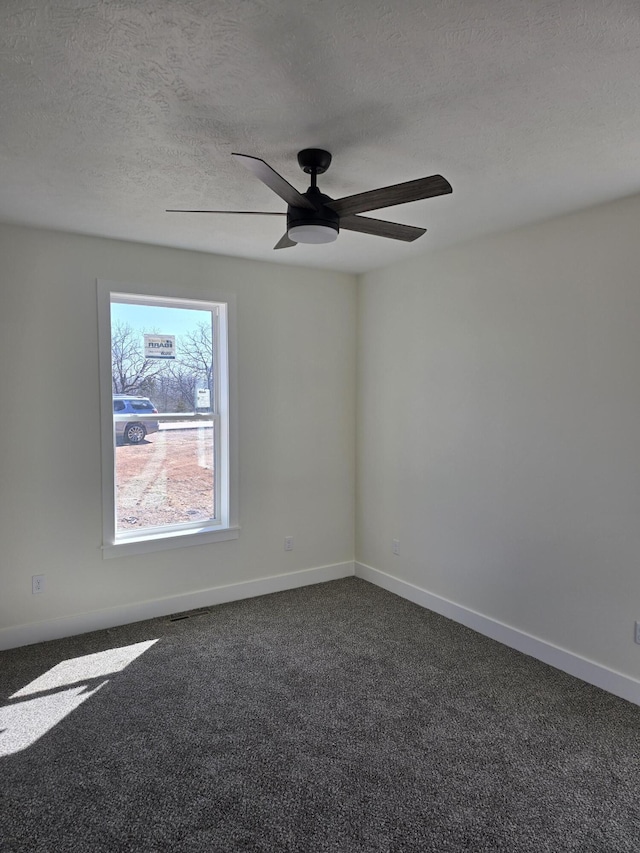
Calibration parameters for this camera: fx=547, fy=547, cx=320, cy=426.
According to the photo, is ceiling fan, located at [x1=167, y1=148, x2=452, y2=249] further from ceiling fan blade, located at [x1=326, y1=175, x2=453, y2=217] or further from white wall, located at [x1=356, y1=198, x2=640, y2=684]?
white wall, located at [x1=356, y1=198, x2=640, y2=684]

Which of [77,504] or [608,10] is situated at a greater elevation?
[608,10]

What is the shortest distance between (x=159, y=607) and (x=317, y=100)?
3234 mm

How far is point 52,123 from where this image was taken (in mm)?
1982

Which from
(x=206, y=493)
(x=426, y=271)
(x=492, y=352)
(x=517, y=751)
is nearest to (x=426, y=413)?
(x=492, y=352)

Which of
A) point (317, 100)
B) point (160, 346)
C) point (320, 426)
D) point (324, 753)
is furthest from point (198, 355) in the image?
point (324, 753)

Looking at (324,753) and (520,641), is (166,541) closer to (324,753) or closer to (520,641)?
(324,753)

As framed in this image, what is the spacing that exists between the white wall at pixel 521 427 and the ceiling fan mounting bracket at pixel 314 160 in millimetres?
1510

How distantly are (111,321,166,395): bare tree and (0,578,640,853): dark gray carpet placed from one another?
1.62 metres

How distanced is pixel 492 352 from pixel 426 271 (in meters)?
0.85

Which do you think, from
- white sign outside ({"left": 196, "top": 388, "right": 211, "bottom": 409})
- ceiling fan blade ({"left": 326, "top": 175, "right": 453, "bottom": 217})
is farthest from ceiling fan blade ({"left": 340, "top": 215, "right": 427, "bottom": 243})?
white sign outside ({"left": 196, "top": 388, "right": 211, "bottom": 409})

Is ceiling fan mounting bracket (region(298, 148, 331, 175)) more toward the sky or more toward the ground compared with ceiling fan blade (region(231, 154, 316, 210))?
more toward the sky

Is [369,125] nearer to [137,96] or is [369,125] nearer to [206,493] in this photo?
[137,96]

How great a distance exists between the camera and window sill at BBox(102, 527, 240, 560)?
3607mm

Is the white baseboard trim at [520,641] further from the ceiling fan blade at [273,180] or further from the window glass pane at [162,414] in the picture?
the ceiling fan blade at [273,180]
